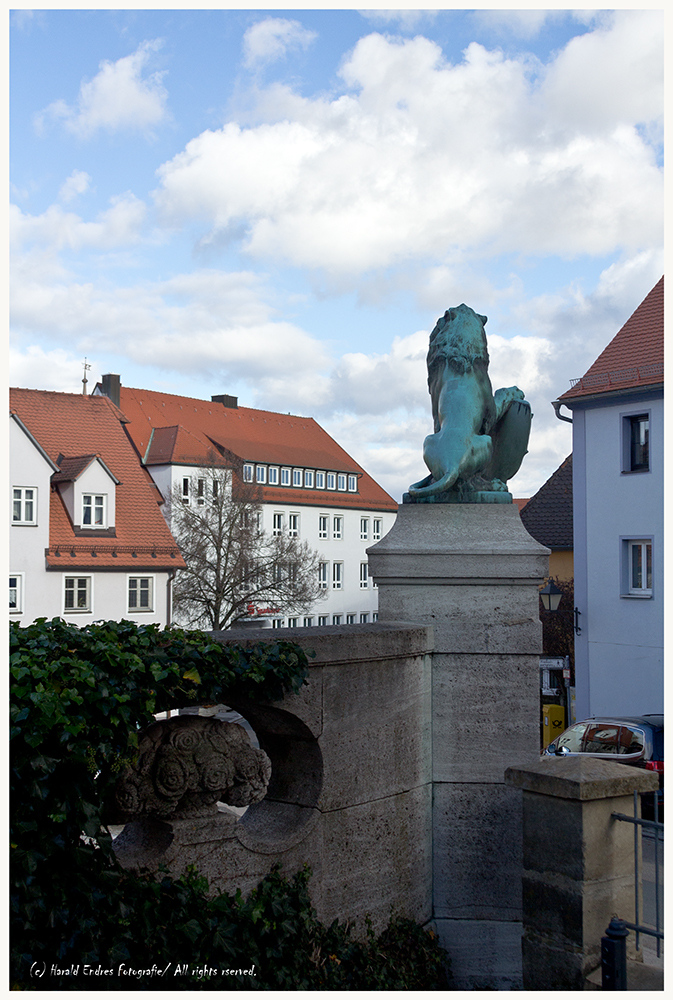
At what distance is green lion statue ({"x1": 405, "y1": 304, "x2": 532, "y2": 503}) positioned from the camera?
508 centimetres

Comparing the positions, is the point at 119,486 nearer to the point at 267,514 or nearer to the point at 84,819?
the point at 267,514

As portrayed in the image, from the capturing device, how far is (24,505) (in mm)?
26797

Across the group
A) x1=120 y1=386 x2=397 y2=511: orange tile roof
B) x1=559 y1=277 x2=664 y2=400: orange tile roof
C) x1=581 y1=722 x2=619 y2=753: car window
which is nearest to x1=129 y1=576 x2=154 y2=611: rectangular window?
x1=120 y1=386 x2=397 y2=511: orange tile roof

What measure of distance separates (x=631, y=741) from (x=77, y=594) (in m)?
20.5

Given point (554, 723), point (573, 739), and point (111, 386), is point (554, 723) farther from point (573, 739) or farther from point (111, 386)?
point (111, 386)

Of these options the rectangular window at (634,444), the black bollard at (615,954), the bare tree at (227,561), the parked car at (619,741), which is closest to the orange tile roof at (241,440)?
the bare tree at (227,561)

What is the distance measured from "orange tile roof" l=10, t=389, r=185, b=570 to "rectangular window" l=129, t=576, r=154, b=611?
0.49m

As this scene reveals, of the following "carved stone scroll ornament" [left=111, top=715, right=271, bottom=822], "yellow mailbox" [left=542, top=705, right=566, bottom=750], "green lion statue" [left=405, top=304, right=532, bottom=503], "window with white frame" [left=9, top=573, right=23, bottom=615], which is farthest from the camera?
"window with white frame" [left=9, top=573, right=23, bottom=615]

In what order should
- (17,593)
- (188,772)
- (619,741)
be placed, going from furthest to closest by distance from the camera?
(17,593) → (619,741) → (188,772)

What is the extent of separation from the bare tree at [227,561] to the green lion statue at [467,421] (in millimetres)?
27663

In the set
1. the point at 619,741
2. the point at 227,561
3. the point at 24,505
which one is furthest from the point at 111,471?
the point at 619,741

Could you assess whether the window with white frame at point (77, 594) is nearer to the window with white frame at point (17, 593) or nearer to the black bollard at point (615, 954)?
the window with white frame at point (17, 593)

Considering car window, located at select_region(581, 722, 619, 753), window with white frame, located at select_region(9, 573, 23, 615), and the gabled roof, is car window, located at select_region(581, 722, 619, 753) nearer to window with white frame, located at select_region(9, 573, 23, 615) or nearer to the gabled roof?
the gabled roof

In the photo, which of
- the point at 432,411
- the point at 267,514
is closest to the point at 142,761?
the point at 432,411
